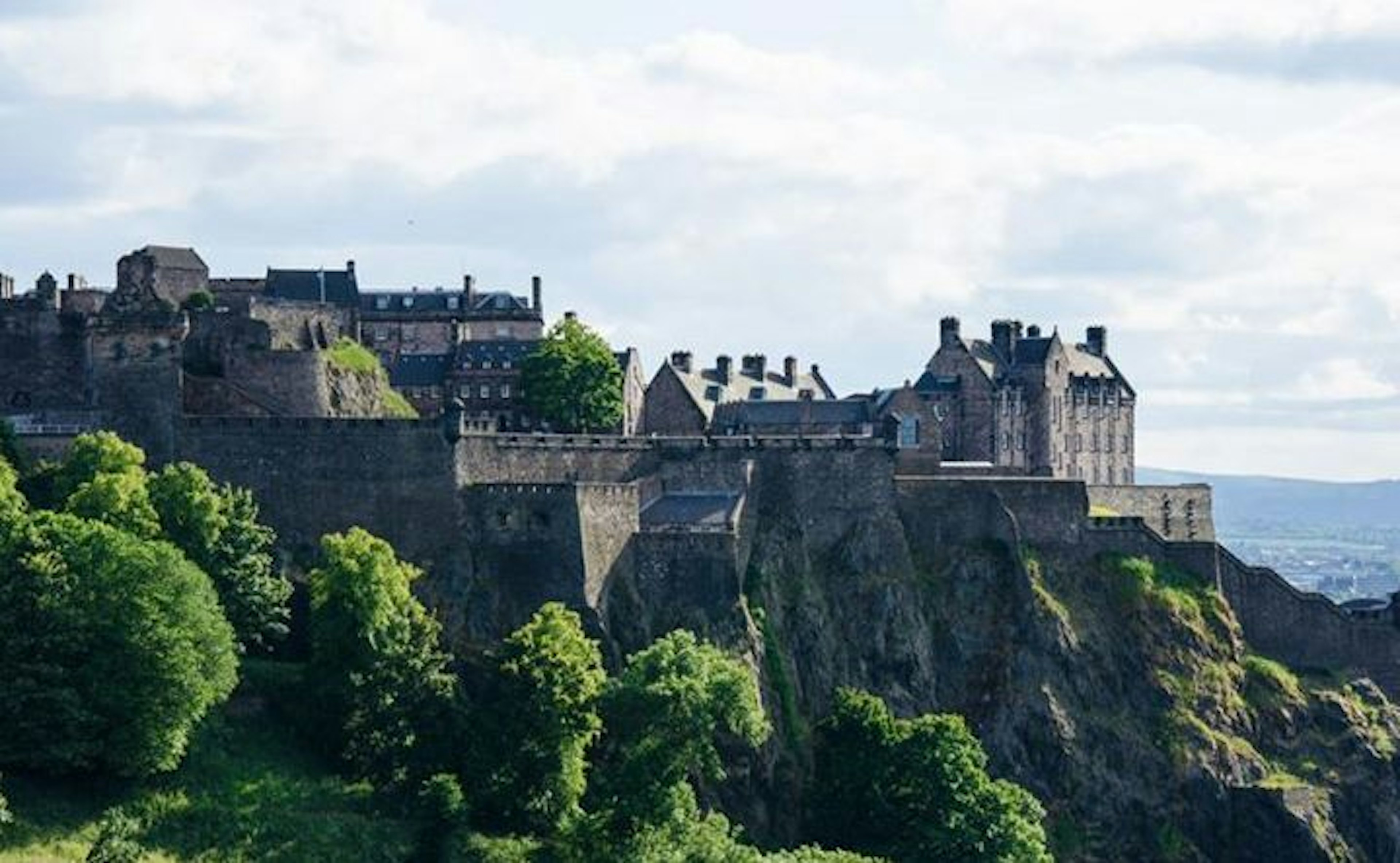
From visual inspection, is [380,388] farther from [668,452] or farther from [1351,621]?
[1351,621]

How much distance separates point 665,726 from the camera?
8538 cm

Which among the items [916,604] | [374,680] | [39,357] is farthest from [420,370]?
[374,680]

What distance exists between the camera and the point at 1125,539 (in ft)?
358

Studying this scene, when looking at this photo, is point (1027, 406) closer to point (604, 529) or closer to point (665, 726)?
point (604, 529)

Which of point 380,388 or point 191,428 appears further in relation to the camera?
point 380,388

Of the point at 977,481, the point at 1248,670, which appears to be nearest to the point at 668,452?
the point at 977,481

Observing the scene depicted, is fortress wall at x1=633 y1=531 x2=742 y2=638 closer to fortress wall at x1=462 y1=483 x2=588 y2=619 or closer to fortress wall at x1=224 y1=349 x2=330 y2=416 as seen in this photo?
fortress wall at x1=462 y1=483 x2=588 y2=619

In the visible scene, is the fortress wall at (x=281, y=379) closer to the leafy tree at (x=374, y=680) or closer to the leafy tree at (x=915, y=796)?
the leafy tree at (x=374, y=680)

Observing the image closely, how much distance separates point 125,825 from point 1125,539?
165ft

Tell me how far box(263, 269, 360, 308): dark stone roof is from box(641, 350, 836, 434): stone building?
1521cm

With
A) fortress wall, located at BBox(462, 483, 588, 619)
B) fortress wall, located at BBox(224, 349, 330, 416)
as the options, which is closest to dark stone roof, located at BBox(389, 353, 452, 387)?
fortress wall, located at BBox(224, 349, 330, 416)

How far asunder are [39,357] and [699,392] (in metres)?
33.6

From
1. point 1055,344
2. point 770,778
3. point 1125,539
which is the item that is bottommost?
point 770,778

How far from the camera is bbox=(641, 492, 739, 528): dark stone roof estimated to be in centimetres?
9869
